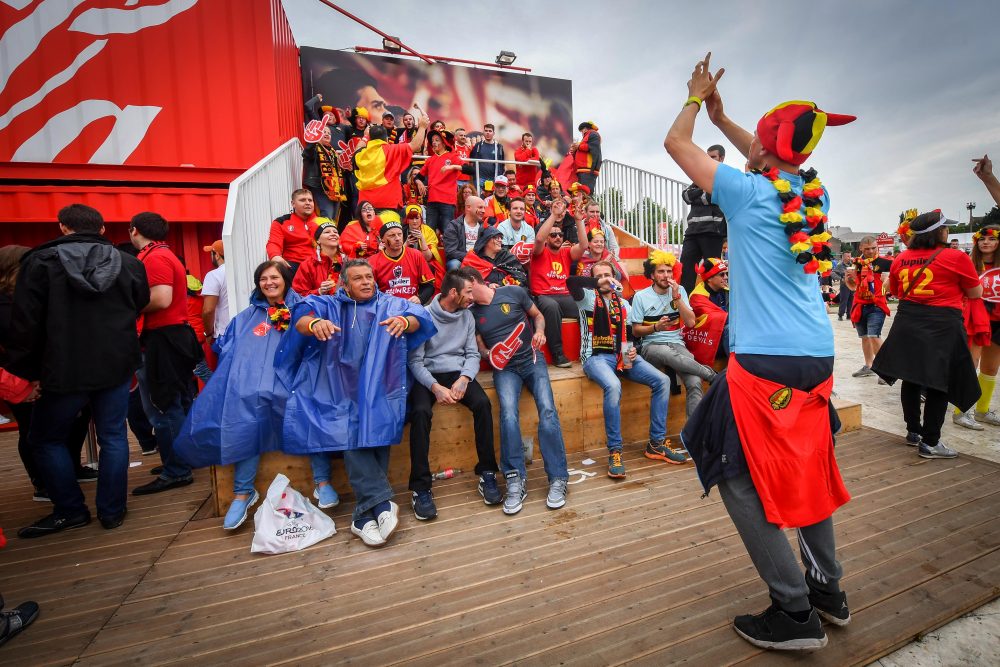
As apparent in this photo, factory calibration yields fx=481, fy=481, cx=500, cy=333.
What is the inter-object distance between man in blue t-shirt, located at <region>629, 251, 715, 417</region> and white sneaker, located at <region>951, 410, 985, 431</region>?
8.91ft

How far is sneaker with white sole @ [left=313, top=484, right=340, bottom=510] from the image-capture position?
10.8ft

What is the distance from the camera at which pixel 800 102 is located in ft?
5.65

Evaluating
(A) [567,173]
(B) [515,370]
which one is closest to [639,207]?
(A) [567,173]

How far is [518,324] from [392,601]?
2089 millimetres

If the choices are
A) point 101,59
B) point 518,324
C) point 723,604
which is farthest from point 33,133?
point 723,604

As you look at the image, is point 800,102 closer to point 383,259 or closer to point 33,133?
point 383,259

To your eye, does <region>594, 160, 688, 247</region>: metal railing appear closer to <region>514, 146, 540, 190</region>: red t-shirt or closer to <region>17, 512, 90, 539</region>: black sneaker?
<region>514, 146, 540, 190</region>: red t-shirt

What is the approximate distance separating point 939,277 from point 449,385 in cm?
404


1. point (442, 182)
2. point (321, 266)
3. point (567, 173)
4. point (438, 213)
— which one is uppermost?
point (567, 173)

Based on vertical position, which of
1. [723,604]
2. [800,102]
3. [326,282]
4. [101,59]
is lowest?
→ [723,604]

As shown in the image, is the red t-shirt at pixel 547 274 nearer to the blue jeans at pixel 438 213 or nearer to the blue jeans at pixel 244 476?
the blue jeans at pixel 438 213

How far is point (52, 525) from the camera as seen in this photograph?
3.10 m

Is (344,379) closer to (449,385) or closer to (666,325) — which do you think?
(449,385)

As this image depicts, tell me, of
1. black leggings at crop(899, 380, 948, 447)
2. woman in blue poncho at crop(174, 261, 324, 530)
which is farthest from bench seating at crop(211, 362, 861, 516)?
black leggings at crop(899, 380, 948, 447)
